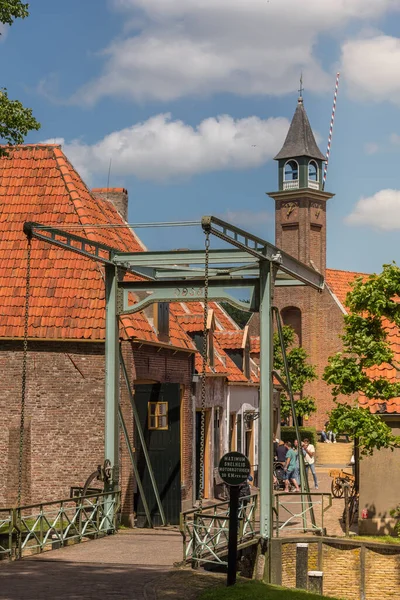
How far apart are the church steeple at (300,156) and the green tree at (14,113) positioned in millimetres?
46968

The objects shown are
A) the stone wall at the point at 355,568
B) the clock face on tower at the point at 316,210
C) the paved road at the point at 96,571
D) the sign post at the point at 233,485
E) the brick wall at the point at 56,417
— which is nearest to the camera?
the paved road at the point at 96,571

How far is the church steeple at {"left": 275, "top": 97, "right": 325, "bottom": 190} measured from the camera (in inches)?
2522

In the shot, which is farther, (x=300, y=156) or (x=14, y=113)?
(x=300, y=156)

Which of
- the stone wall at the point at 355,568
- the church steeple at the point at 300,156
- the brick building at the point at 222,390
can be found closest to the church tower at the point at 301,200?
the church steeple at the point at 300,156

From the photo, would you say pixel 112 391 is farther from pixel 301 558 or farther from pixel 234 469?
pixel 234 469

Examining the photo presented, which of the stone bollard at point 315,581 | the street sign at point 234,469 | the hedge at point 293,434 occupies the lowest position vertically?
the stone bollard at point 315,581

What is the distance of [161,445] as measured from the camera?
23078mm

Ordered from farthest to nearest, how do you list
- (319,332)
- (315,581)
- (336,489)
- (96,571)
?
(319,332)
(336,489)
(315,581)
(96,571)

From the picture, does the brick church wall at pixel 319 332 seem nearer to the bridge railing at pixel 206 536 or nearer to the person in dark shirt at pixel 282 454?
the person in dark shirt at pixel 282 454

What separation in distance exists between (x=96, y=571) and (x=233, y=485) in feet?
7.49

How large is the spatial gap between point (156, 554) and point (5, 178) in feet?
40.6

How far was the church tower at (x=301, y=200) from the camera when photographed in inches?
2522

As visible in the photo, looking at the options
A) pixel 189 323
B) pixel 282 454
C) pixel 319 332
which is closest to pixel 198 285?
pixel 189 323

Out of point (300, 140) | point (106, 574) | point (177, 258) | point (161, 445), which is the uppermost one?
point (300, 140)
